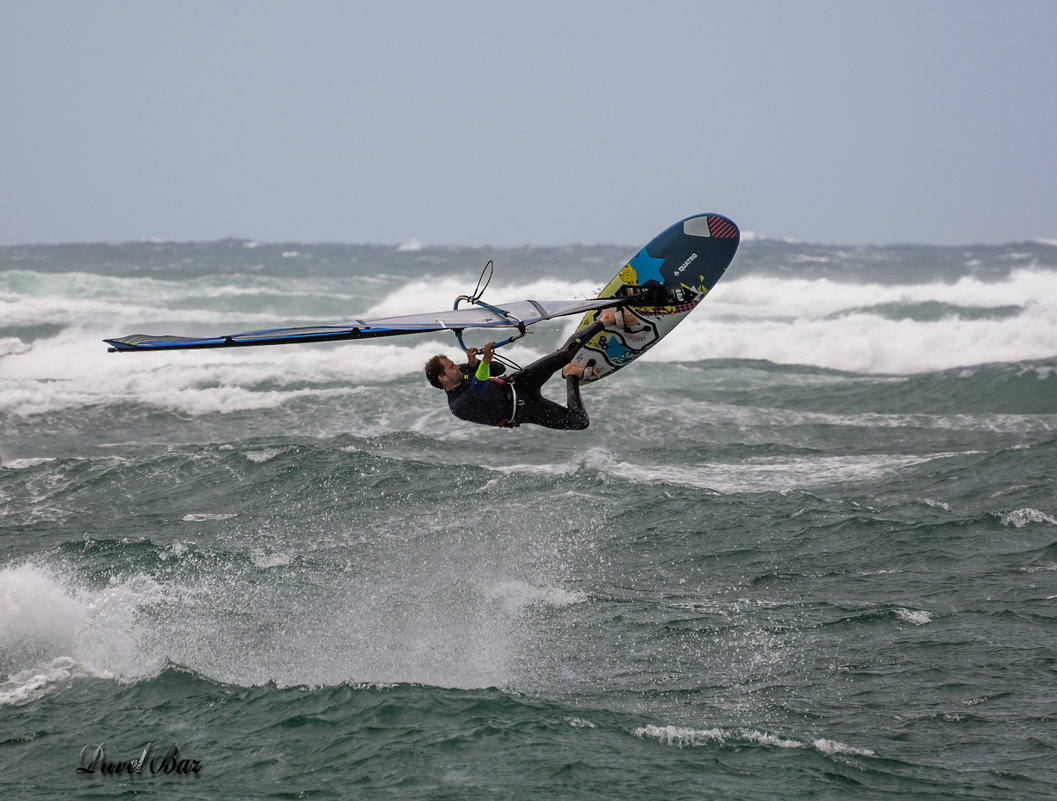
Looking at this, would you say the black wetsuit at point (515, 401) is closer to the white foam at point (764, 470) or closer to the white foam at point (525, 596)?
the white foam at point (525, 596)

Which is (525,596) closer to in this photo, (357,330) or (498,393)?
(498,393)

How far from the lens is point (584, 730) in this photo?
8.16 metres

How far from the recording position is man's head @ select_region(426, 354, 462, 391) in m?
8.20

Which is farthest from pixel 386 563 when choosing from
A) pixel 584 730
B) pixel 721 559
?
pixel 584 730

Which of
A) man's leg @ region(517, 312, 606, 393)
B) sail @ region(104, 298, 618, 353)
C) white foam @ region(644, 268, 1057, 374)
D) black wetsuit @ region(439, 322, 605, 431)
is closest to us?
sail @ region(104, 298, 618, 353)

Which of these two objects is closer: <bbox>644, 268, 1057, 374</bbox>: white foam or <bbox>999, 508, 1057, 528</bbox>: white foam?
<bbox>999, 508, 1057, 528</bbox>: white foam

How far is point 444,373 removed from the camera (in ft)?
27.0

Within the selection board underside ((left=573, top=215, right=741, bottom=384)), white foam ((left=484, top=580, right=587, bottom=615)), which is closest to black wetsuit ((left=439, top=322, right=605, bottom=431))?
board underside ((left=573, top=215, right=741, bottom=384))

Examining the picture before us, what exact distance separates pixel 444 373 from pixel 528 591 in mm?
3707

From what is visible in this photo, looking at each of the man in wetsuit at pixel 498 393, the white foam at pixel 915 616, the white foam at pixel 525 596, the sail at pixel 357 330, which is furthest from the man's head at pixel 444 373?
the white foam at pixel 915 616

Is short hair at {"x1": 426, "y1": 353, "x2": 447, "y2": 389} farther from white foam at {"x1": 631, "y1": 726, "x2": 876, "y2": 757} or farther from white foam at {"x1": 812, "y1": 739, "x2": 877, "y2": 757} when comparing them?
white foam at {"x1": 812, "y1": 739, "x2": 877, "y2": 757}

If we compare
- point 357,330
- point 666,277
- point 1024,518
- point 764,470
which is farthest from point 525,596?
point 1024,518

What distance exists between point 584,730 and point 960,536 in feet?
21.6

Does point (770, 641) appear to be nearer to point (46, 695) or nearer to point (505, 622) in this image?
point (505, 622)
